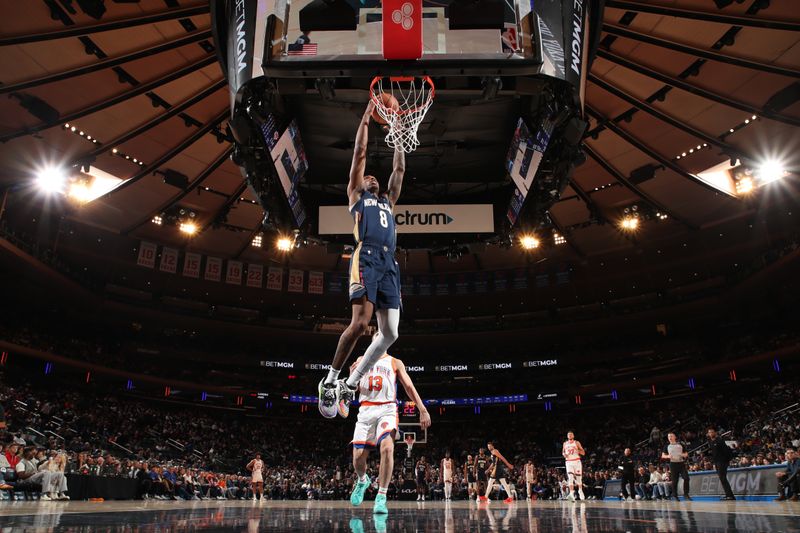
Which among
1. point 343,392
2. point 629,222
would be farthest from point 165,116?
point 629,222

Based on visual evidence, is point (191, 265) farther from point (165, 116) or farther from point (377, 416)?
point (377, 416)

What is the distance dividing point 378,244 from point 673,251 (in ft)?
102

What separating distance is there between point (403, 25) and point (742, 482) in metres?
15.4

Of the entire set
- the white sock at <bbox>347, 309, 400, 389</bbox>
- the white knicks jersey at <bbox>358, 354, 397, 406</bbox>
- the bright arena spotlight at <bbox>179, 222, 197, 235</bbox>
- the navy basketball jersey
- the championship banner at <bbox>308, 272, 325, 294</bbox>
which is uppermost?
the championship banner at <bbox>308, 272, 325, 294</bbox>

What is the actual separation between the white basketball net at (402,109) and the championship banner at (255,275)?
2516 cm

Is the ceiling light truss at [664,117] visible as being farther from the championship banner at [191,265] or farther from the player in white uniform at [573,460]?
the championship banner at [191,265]

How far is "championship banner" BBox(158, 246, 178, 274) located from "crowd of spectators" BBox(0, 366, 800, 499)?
26.6ft

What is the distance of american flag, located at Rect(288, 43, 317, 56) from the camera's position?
9688 mm

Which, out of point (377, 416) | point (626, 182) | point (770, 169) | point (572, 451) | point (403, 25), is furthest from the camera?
point (626, 182)

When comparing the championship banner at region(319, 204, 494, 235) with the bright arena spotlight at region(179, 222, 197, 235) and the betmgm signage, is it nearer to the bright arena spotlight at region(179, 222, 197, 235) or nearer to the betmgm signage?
the betmgm signage

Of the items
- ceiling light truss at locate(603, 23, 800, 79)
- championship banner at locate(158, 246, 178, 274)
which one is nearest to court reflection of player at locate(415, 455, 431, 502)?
championship banner at locate(158, 246, 178, 274)

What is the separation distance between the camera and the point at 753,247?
1228 inches

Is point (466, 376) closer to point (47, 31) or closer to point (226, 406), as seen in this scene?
point (226, 406)

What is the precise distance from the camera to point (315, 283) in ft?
120
